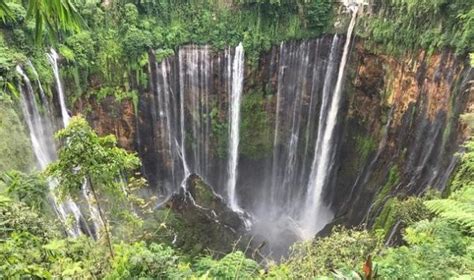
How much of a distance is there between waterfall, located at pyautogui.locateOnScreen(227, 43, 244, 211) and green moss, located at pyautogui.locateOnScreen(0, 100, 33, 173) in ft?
26.0

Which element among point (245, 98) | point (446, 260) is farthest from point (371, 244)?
point (245, 98)

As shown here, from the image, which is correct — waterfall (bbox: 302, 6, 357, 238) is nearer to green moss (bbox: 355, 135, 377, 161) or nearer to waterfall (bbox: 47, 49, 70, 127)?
green moss (bbox: 355, 135, 377, 161)

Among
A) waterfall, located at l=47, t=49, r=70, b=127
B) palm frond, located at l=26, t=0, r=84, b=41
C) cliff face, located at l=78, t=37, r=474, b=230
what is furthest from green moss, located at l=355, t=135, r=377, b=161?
palm frond, located at l=26, t=0, r=84, b=41

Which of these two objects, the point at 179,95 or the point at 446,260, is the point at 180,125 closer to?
the point at 179,95

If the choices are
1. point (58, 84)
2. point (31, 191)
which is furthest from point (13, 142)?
point (31, 191)

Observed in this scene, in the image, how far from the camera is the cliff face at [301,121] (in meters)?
12.7

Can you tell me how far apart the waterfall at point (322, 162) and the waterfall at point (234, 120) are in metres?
3.08

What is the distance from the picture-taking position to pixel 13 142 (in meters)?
11.7

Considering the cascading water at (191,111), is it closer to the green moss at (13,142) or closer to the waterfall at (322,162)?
the waterfall at (322,162)

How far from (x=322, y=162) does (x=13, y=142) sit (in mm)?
10650

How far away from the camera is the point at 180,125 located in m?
17.4

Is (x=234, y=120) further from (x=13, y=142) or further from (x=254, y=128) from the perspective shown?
(x=13, y=142)

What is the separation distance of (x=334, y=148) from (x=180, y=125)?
20.3 feet

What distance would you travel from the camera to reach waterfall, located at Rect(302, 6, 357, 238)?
15797 mm
